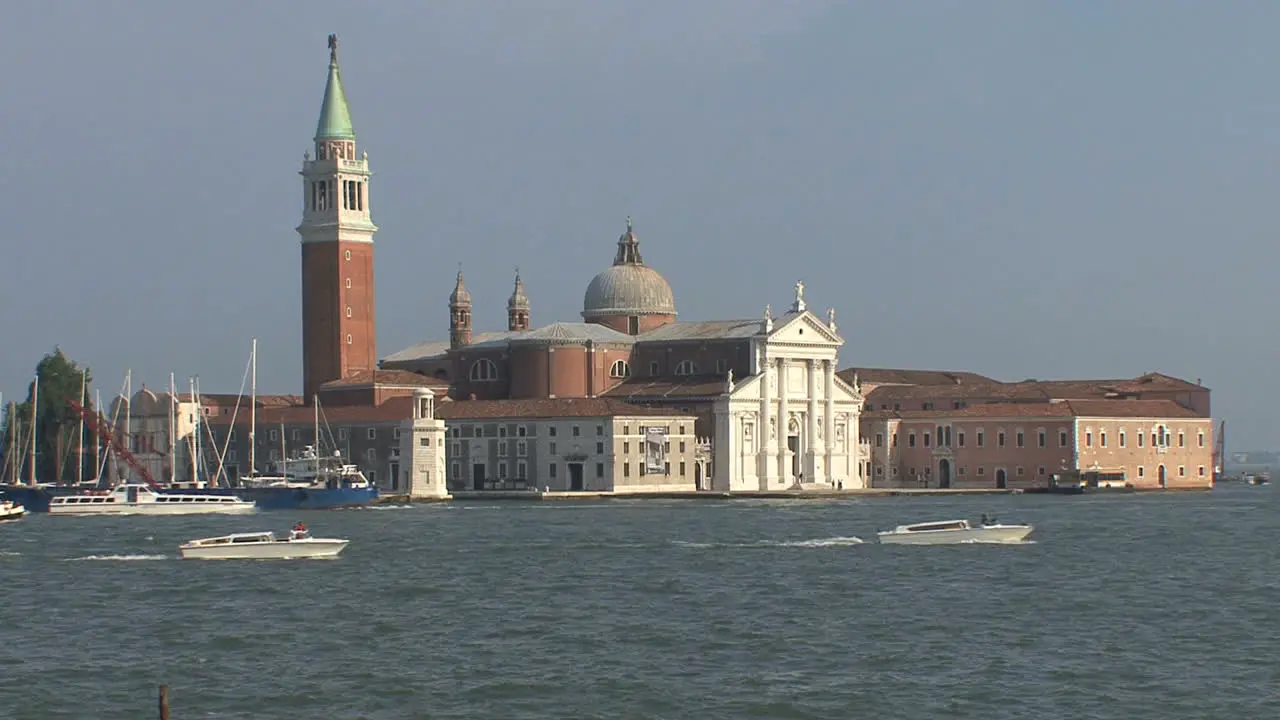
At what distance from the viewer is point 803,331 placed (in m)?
83.2

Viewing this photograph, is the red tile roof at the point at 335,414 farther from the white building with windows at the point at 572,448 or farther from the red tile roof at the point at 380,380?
the white building with windows at the point at 572,448

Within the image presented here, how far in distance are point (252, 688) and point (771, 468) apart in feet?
184

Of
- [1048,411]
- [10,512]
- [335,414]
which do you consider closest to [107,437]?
[335,414]

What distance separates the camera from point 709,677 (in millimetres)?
27203

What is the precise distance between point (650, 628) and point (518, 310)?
63323 millimetres

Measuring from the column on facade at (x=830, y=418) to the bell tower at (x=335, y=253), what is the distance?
16.0m

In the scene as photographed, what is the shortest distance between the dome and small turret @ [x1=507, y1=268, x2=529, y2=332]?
378 cm

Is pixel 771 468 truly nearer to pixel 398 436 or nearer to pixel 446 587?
pixel 398 436

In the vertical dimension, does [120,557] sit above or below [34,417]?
below

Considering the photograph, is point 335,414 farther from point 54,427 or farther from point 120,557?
point 120,557

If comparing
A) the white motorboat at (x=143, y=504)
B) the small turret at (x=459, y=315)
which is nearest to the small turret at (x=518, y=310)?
the small turret at (x=459, y=315)

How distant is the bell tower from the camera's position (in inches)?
3374

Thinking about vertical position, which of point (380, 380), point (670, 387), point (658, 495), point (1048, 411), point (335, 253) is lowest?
point (658, 495)

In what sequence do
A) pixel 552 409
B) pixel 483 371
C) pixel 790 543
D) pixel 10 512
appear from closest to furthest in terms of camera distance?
pixel 790 543 < pixel 10 512 < pixel 552 409 < pixel 483 371
